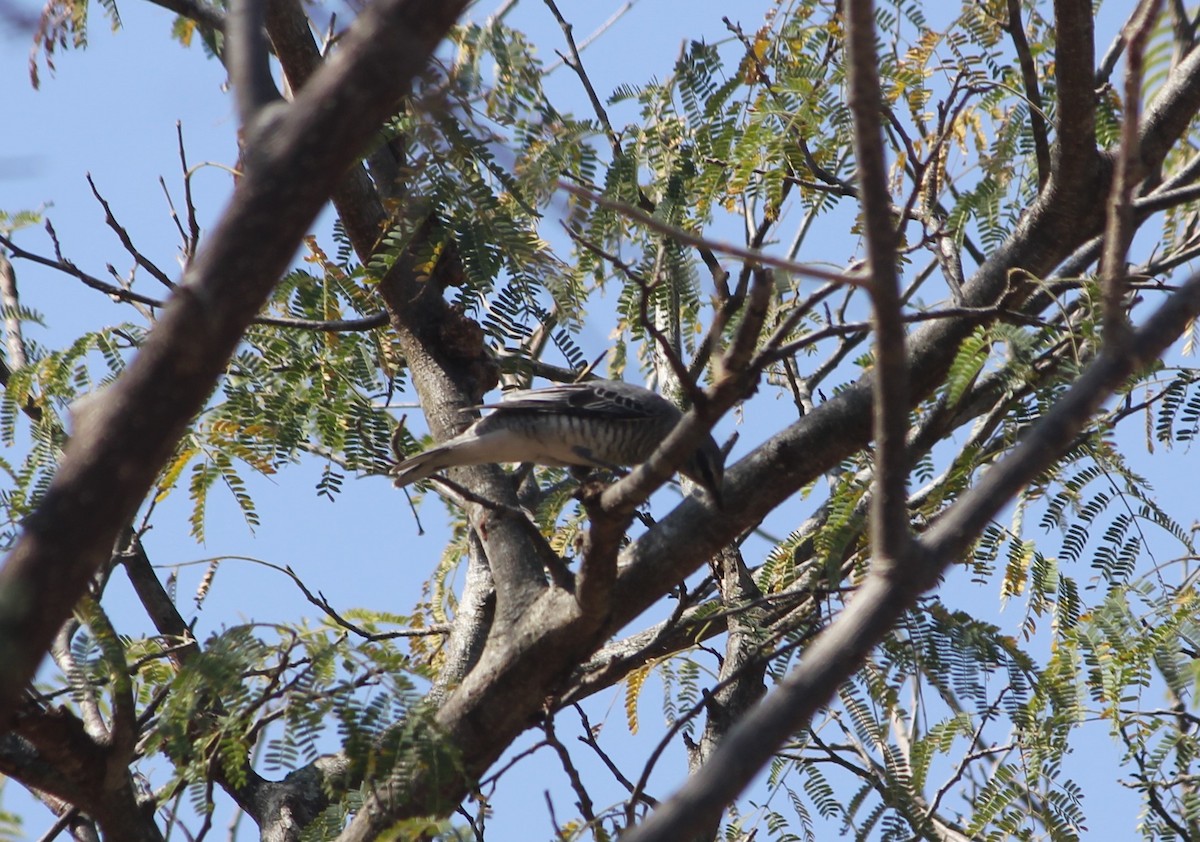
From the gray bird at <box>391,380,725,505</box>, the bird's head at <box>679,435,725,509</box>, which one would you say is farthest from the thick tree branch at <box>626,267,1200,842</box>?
the gray bird at <box>391,380,725,505</box>

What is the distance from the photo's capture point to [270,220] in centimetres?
162

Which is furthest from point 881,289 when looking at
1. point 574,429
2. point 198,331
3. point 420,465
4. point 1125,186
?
point 574,429

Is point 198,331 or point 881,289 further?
point 881,289

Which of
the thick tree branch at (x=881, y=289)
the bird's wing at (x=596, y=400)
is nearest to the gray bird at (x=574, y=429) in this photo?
the bird's wing at (x=596, y=400)

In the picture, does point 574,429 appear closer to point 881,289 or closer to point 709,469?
point 709,469

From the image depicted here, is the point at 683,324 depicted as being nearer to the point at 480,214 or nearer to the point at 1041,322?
the point at 480,214

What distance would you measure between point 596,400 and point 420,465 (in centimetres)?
114

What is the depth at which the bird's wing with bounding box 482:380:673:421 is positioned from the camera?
5.28 metres

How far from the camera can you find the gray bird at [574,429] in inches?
183

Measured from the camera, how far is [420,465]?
15.0 feet

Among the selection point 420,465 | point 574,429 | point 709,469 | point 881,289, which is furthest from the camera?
point 574,429

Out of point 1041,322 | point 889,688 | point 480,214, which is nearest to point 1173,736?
point 889,688

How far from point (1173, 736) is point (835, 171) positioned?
251cm

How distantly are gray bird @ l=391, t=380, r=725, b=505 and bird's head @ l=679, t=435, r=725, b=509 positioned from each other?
0.04ft
